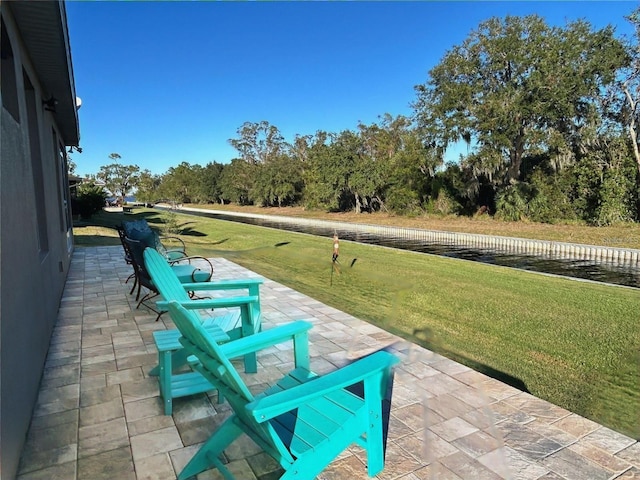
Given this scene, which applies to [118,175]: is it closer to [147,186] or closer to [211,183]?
[147,186]

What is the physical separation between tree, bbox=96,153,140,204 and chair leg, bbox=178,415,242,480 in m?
87.2

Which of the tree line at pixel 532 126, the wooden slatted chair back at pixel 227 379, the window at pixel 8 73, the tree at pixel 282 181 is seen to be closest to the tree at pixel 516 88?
the tree line at pixel 532 126

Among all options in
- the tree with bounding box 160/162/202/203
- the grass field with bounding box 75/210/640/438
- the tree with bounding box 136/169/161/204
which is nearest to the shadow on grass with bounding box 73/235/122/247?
the grass field with bounding box 75/210/640/438

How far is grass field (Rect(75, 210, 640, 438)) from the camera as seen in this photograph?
3391 millimetres

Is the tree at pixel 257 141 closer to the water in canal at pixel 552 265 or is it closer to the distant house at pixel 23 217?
the water in canal at pixel 552 265

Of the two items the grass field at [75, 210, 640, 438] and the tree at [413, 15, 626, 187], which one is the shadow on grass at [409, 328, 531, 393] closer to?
the grass field at [75, 210, 640, 438]

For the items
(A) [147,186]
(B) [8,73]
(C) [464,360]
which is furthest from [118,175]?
(C) [464,360]

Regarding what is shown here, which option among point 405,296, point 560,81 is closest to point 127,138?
point 560,81

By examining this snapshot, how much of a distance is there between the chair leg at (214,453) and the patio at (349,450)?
85 mm

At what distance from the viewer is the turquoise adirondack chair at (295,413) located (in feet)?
5.16

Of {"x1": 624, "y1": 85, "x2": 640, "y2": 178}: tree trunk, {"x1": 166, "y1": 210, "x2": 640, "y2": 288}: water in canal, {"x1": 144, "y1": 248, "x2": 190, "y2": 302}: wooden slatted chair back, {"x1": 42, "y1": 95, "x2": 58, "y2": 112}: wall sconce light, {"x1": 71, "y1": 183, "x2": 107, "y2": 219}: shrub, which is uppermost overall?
{"x1": 624, "y1": 85, "x2": 640, "y2": 178}: tree trunk

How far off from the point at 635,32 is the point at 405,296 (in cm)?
1710

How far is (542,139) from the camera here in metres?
17.7

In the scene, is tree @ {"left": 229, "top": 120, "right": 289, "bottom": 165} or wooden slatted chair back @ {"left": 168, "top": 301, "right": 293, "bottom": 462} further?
tree @ {"left": 229, "top": 120, "right": 289, "bottom": 165}
